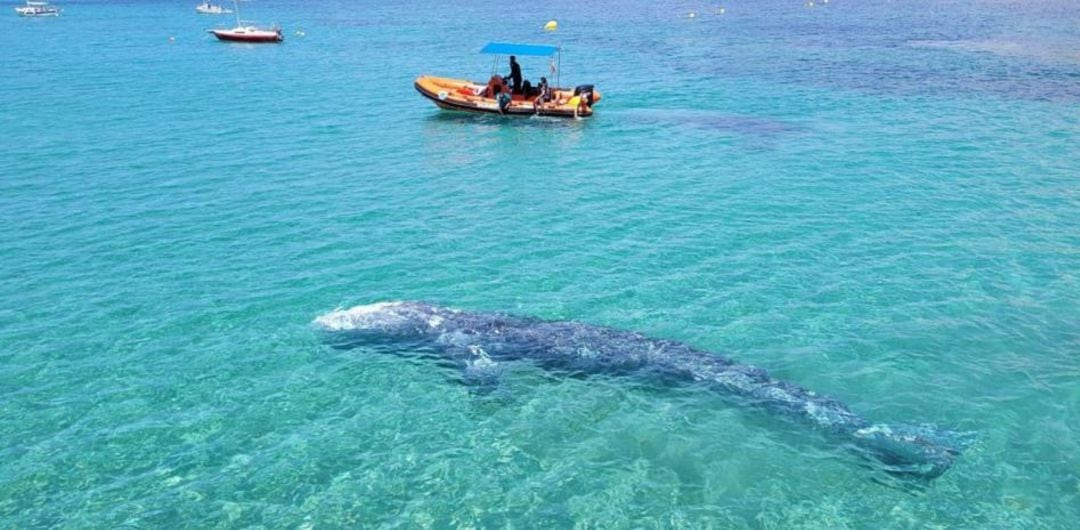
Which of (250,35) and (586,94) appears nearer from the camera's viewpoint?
(586,94)

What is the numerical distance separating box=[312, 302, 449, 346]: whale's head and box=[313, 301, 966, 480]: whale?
0.02 meters

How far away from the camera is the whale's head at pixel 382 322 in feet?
53.8

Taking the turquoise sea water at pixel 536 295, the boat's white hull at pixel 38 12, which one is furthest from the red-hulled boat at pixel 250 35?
the boat's white hull at pixel 38 12

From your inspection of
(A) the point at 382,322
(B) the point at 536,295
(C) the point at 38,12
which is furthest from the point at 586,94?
(C) the point at 38,12

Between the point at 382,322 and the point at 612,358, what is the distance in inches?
203

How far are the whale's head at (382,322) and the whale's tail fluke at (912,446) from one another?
8583 millimetres

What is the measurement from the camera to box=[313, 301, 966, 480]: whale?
1266 centimetres

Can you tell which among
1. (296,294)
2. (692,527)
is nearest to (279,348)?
(296,294)

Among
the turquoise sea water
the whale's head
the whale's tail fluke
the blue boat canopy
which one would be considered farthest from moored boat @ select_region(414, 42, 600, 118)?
the whale's tail fluke

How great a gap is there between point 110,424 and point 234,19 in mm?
103954

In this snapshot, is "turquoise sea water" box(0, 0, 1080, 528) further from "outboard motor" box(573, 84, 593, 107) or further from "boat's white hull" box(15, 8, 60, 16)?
"boat's white hull" box(15, 8, 60, 16)

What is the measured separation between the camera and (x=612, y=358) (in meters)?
15.2

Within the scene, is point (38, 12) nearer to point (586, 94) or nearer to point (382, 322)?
point (586, 94)

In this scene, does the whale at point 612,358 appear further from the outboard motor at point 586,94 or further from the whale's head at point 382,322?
the outboard motor at point 586,94
